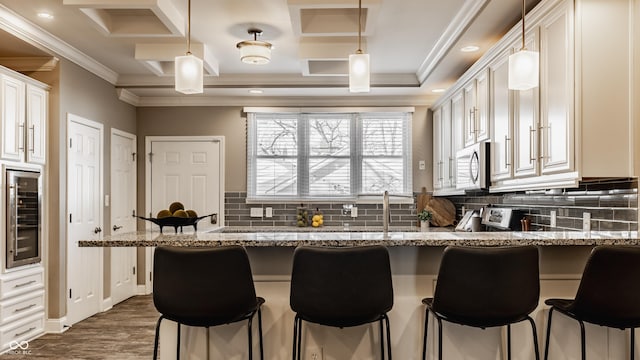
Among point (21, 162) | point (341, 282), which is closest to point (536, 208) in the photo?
point (341, 282)

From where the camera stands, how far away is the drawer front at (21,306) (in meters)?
3.73

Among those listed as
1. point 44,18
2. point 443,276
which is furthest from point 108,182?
point 443,276

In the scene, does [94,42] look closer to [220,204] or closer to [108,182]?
[108,182]

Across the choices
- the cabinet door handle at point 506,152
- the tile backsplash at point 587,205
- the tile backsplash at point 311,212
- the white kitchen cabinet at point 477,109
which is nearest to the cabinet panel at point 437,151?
the tile backsplash at point 311,212

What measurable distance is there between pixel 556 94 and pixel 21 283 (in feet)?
13.5

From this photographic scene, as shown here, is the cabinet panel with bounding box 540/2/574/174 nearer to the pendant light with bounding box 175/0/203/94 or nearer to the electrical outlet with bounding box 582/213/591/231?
the electrical outlet with bounding box 582/213/591/231

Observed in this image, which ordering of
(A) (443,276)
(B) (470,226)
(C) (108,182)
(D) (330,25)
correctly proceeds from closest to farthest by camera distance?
(A) (443,276) < (D) (330,25) < (B) (470,226) < (C) (108,182)

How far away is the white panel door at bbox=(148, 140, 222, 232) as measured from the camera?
6.05 metres

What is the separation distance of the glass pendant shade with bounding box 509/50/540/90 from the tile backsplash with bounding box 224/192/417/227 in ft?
12.3

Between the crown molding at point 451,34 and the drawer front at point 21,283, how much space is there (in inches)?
156

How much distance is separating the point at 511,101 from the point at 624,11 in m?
0.90

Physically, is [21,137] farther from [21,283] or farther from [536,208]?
[536,208]

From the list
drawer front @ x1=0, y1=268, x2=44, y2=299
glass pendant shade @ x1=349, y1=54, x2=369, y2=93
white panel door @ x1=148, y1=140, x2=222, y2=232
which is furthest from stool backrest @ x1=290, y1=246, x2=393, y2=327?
white panel door @ x1=148, y1=140, x2=222, y2=232

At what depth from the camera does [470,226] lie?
15.9 ft
